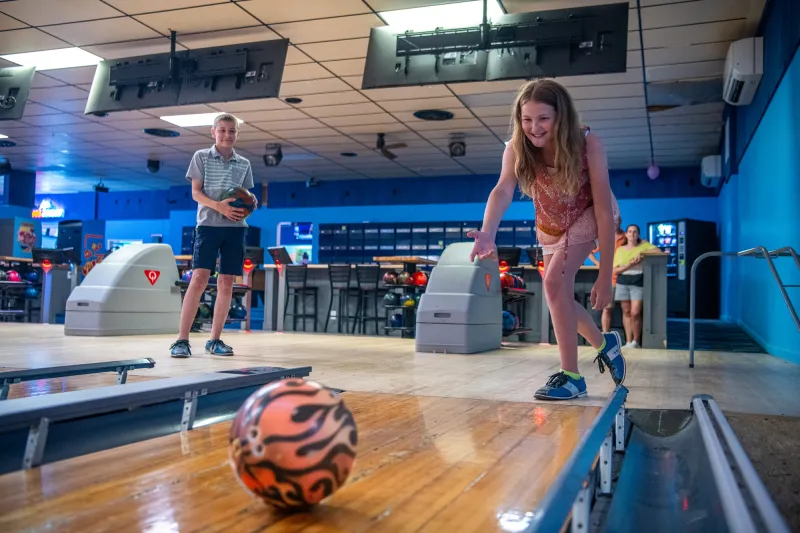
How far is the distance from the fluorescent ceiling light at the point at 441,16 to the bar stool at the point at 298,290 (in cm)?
420

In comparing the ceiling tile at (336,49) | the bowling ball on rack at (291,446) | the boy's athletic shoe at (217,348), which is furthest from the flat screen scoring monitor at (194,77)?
the bowling ball on rack at (291,446)

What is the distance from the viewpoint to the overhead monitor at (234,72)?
6.52m

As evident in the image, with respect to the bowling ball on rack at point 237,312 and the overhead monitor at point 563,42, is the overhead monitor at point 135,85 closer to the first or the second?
the bowling ball on rack at point 237,312

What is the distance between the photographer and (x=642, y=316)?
7.28 metres

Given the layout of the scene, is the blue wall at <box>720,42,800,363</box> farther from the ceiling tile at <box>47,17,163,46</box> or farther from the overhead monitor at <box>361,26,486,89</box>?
the ceiling tile at <box>47,17,163,46</box>

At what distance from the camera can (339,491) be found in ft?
4.46

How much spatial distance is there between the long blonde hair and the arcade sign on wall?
17488mm

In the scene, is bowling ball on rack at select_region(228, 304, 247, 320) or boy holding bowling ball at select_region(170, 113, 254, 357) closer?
boy holding bowling ball at select_region(170, 113, 254, 357)

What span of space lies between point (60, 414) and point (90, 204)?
17219mm

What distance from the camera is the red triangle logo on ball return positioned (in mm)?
6816

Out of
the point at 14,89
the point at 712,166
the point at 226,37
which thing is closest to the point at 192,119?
the point at 14,89

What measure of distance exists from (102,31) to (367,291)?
4531 millimetres

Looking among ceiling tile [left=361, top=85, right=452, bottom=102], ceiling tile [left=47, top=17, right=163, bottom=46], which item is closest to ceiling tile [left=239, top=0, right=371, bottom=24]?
ceiling tile [left=47, top=17, right=163, bottom=46]

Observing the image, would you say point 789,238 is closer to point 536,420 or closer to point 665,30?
point 665,30
